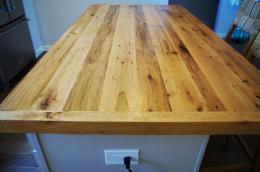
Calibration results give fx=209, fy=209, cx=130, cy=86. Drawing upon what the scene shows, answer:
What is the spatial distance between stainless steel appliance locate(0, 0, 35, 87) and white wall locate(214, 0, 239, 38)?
3204mm

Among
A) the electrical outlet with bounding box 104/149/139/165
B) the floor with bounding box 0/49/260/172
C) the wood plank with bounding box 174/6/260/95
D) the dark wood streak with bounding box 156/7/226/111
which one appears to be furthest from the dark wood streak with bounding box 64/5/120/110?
the floor with bounding box 0/49/260/172

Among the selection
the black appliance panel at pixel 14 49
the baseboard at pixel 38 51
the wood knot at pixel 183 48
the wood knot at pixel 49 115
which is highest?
the wood knot at pixel 183 48

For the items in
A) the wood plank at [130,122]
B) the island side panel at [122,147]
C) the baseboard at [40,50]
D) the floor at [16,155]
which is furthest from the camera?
the baseboard at [40,50]

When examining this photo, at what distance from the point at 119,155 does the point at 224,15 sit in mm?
3840

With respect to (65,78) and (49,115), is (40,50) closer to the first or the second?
(65,78)

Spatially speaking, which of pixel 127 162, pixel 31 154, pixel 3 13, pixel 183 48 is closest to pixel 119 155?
pixel 127 162

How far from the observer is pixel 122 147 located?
2.42 feet

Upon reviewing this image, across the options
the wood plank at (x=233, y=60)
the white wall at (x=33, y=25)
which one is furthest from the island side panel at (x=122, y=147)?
the white wall at (x=33, y=25)

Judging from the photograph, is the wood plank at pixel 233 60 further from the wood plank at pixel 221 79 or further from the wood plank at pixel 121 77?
the wood plank at pixel 121 77

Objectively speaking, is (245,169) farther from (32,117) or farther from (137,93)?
(32,117)

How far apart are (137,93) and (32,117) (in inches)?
12.8

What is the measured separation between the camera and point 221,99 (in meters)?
0.66

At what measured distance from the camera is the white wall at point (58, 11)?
9.95 feet

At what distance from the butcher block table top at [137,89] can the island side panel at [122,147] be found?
4.6 inches
